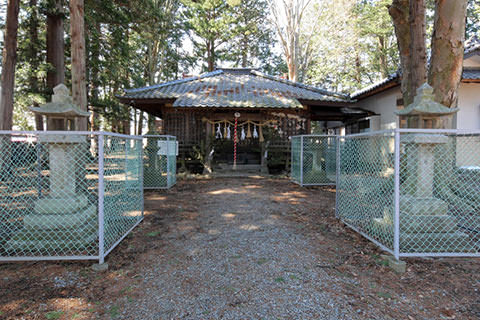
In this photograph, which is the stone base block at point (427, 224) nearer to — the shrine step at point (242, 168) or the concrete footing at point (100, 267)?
the concrete footing at point (100, 267)

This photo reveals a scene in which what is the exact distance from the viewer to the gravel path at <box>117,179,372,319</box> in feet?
6.97

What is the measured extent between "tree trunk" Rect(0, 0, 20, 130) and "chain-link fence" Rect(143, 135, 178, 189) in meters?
4.75

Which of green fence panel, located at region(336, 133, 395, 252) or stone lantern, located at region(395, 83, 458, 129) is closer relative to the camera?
stone lantern, located at region(395, 83, 458, 129)

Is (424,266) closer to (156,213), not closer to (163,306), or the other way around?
(163,306)

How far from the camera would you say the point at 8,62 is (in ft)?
25.7

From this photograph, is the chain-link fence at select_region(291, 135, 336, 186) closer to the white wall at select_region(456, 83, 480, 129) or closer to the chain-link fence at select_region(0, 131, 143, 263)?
the white wall at select_region(456, 83, 480, 129)

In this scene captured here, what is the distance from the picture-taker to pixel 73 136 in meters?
3.15

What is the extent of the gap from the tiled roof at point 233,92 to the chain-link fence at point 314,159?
219 cm

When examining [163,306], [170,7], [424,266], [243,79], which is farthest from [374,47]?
[163,306]

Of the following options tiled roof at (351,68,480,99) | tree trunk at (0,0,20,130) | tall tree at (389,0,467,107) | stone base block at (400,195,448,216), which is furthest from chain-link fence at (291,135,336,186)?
tree trunk at (0,0,20,130)

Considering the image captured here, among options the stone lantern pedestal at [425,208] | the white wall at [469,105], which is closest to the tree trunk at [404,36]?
the stone lantern pedestal at [425,208]

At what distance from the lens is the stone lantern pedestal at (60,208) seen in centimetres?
307

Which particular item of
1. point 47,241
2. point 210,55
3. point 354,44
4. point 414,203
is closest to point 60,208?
point 47,241

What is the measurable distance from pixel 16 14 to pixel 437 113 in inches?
431
